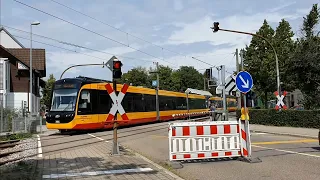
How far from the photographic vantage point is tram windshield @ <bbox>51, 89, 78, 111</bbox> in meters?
22.0

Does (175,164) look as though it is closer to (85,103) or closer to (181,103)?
(85,103)

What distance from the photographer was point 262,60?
39.8 metres

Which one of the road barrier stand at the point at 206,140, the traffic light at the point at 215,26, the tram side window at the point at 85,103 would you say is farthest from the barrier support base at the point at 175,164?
the traffic light at the point at 215,26

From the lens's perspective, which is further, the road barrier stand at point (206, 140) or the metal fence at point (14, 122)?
the metal fence at point (14, 122)

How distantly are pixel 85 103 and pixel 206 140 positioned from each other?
13284 mm

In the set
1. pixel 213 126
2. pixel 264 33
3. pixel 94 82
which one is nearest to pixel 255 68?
pixel 264 33

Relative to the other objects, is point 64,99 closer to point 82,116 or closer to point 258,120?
point 82,116

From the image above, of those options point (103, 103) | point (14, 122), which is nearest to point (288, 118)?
point (103, 103)

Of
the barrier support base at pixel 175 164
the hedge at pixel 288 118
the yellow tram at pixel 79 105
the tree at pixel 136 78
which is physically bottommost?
the barrier support base at pixel 175 164

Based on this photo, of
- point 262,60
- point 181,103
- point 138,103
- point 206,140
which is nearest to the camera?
point 206,140

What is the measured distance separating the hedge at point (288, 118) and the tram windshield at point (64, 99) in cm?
1403

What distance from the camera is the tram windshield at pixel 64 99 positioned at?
72.2 ft

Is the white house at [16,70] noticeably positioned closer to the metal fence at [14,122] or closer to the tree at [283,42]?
the metal fence at [14,122]

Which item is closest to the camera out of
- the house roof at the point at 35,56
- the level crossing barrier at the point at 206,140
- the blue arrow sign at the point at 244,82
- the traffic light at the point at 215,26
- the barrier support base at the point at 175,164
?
the barrier support base at the point at 175,164
